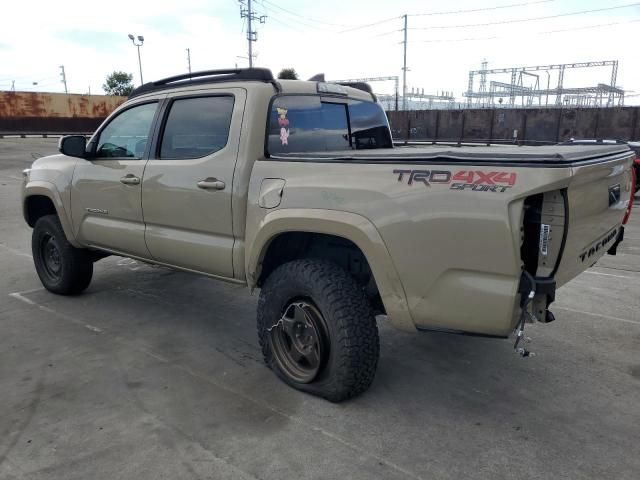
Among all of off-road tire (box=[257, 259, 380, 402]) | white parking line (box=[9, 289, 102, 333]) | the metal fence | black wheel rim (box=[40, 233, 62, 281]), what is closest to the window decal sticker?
off-road tire (box=[257, 259, 380, 402])

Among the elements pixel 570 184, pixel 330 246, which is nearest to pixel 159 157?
pixel 330 246

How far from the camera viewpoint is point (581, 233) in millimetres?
2674

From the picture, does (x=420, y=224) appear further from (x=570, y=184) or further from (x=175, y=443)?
(x=175, y=443)

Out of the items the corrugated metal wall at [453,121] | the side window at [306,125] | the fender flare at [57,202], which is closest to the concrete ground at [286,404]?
the fender flare at [57,202]

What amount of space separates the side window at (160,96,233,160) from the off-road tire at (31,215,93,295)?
1.81 meters

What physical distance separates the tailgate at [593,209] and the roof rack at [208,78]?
6.75ft

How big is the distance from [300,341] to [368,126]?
214cm

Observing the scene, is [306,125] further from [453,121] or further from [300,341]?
[453,121]

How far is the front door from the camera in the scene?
412 cm

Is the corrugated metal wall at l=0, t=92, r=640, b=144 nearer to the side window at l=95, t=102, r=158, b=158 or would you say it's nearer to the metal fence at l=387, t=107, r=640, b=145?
the metal fence at l=387, t=107, r=640, b=145

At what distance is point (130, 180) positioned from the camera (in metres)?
4.07

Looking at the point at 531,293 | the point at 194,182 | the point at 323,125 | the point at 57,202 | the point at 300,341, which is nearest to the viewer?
the point at 531,293

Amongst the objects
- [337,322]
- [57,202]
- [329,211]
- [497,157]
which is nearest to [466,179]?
[497,157]

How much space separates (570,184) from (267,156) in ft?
5.96
